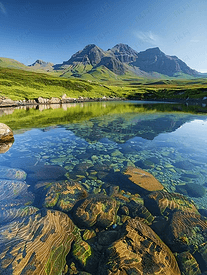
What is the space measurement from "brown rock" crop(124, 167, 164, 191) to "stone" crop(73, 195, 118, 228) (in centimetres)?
264

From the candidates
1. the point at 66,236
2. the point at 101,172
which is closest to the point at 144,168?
the point at 101,172

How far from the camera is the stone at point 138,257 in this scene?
395 centimetres

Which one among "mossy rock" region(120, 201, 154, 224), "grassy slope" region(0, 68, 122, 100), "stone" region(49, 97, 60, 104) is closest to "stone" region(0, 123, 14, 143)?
"mossy rock" region(120, 201, 154, 224)

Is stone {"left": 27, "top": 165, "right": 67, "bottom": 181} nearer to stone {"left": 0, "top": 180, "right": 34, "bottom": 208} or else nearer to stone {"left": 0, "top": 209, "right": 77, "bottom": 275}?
stone {"left": 0, "top": 180, "right": 34, "bottom": 208}

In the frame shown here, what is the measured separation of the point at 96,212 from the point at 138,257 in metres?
2.46

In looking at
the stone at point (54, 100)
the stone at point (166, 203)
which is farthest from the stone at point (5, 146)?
the stone at point (54, 100)

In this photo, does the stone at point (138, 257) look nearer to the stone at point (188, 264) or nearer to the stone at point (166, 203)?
the stone at point (188, 264)

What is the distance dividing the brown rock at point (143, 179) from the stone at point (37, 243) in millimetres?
4869

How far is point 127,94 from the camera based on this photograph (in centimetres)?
13438

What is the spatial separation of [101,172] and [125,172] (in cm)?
178

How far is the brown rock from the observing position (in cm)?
847

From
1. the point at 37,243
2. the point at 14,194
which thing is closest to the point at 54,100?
the point at 14,194

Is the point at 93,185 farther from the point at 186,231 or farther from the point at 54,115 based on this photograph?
the point at 54,115

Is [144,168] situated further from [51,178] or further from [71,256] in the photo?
[71,256]
